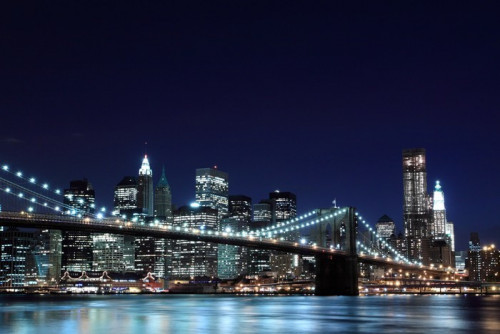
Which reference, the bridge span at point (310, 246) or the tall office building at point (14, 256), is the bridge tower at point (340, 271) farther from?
the tall office building at point (14, 256)

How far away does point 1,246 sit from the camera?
192 meters

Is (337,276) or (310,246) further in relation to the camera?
(337,276)

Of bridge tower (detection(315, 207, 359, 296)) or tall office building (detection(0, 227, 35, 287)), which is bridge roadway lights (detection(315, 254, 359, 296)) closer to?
bridge tower (detection(315, 207, 359, 296))

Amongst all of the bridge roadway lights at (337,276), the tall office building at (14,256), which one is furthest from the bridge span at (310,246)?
the tall office building at (14,256)

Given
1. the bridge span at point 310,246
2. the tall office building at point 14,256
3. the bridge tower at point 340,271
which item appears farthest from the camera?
the tall office building at point 14,256

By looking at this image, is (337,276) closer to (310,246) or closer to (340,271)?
(340,271)

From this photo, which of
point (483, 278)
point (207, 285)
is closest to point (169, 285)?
point (207, 285)

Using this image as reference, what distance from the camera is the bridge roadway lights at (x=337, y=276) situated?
293 feet

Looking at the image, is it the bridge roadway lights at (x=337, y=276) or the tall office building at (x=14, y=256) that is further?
the tall office building at (x=14, y=256)

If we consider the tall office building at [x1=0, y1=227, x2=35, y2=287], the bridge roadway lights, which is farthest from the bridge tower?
the tall office building at [x1=0, y1=227, x2=35, y2=287]

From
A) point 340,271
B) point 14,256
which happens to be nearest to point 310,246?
point 340,271

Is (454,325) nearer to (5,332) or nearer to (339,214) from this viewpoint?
(5,332)

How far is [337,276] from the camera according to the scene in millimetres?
91750

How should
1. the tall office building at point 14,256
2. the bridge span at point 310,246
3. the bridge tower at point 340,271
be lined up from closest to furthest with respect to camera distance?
1. the bridge span at point 310,246
2. the bridge tower at point 340,271
3. the tall office building at point 14,256
